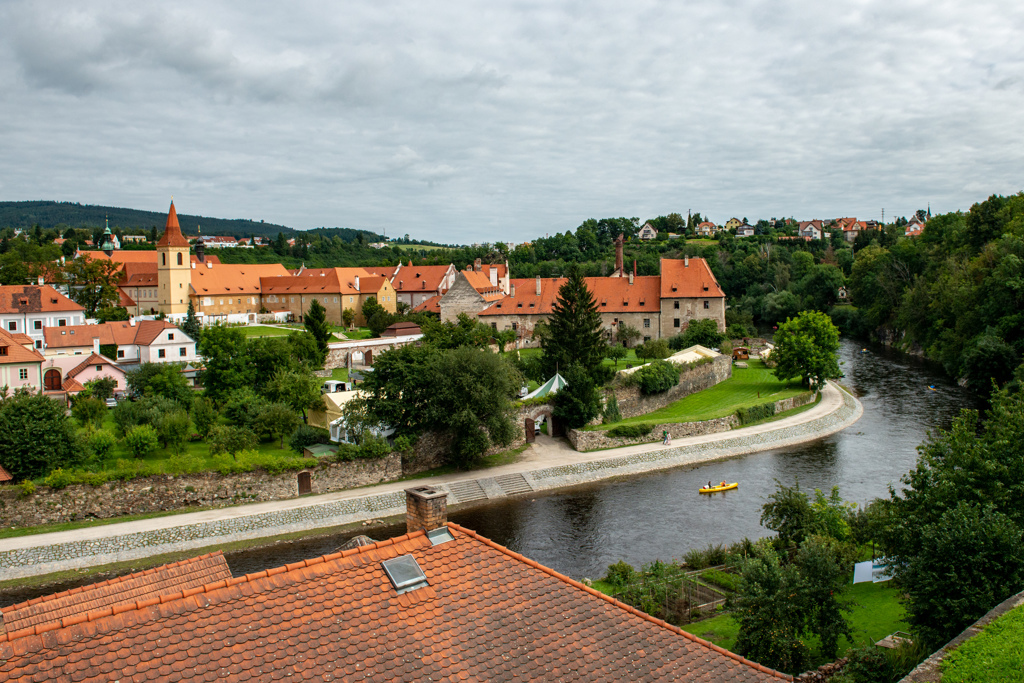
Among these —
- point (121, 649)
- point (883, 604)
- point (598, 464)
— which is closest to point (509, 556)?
point (121, 649)

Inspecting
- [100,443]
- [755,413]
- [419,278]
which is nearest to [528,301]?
[419,278]

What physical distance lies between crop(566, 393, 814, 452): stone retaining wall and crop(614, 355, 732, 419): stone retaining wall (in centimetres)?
332

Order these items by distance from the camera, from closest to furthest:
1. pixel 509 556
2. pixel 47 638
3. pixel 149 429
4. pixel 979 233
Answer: pixel 47 638 < pixel 509 556 < pixel 149 429 < pixel 979 233

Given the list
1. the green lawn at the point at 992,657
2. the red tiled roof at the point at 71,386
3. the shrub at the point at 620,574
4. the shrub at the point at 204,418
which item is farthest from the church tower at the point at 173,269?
the green lawn at the point at 992,657

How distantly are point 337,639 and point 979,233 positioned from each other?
220ft

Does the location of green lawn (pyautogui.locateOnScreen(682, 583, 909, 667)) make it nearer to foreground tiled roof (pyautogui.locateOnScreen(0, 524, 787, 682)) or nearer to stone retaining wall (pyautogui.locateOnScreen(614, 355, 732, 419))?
foreground tiled roof (pyautogui.locateOnScreen(0, 524, 787, 682))

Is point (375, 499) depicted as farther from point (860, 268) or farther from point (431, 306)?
point (860, 268)

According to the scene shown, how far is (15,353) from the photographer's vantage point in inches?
1454

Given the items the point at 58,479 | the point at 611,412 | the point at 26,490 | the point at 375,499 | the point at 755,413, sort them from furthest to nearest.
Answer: the point at 755,413
the point at 611,412
the point at 375,499
the point at 58,479
the point at 26,490

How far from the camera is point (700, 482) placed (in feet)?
98.6

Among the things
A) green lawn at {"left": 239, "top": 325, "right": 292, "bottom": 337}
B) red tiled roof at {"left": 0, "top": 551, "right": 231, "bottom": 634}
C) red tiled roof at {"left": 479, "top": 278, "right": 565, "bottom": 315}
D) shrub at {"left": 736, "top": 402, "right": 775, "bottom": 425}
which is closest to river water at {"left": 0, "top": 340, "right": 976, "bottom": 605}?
shrub at {"left": 736, "top": 402, "right": 775, "bottom": 425}

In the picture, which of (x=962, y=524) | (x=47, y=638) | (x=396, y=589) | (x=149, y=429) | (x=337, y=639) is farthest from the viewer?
(x=149, y=429)

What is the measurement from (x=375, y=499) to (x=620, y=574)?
10911mm

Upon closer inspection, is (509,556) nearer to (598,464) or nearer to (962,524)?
(962,524)
